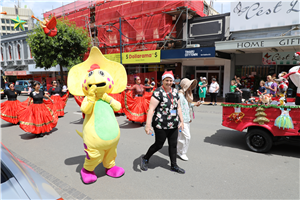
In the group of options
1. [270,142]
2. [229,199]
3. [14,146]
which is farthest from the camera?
[14,146]

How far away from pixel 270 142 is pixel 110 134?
11.2 feet

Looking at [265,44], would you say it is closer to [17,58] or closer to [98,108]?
[98,108]

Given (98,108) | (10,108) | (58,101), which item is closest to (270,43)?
(98,108)

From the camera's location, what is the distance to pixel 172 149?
3.72m

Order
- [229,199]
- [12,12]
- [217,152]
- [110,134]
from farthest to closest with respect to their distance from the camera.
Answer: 1. [12,12]
2. [217,152]
3. [110,134]
4. [229,199]

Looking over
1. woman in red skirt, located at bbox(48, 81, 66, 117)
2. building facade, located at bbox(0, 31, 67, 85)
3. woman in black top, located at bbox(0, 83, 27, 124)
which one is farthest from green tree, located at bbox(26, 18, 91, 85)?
woman in black top, located at bbox(0, 83, 27, 124)

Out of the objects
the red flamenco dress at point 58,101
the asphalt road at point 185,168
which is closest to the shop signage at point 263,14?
the asphalt road at point 185,168

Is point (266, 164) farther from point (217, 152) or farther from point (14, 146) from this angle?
point (14, 146)

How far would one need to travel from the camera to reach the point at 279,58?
43.6 ft

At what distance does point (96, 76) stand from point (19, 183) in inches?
78.1

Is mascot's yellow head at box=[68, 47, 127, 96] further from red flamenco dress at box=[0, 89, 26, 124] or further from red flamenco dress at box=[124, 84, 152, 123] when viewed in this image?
red flamenco dress at box=[0, 89, 26, 124]

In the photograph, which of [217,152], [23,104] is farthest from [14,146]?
[217,152]

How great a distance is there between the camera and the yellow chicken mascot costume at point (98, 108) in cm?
323

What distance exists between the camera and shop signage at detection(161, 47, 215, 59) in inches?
500
